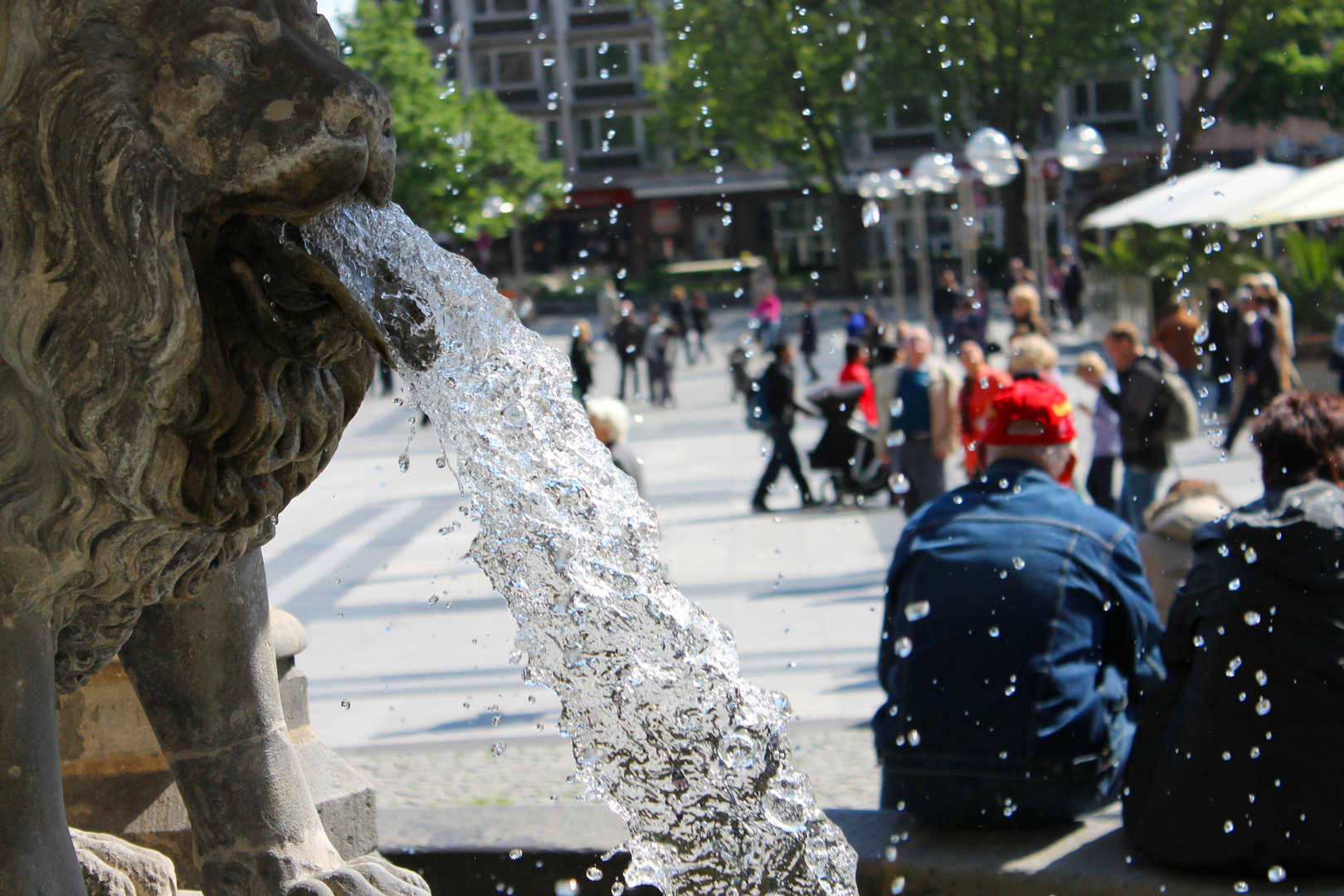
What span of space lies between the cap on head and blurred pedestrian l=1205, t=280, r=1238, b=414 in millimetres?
10210

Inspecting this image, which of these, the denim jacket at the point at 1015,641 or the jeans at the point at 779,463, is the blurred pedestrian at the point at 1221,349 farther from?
the denim jacket at the point at 1015,641

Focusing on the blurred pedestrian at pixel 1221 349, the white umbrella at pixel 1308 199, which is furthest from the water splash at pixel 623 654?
the blurred pedestrian at pixel 1221 349

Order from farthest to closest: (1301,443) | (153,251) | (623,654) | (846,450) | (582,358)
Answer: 1. (582,358)
2. (846,450)
3. (1301,443)
4. (623,654)
5. (153,251)

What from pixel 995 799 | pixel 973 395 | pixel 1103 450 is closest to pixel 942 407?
pixel 973 395

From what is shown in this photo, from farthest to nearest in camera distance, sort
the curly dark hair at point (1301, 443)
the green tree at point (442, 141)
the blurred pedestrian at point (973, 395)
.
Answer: the green tree at point (442, 141) → the blurred pedestrian at point (973, 395) → the curly dark hair at point (1301, 443)

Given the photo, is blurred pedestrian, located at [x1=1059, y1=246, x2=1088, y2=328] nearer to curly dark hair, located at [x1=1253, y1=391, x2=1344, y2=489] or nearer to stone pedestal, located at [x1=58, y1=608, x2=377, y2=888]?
curly dark hair, located at [x1=1253, y1=391, x2=1344, y2=489]

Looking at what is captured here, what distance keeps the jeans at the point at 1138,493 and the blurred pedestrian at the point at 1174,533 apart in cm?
271

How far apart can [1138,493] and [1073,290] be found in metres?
18.5

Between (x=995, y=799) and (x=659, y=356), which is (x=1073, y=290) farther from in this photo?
(x=995, y=799)

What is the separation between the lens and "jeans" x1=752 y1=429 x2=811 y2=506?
10.8m

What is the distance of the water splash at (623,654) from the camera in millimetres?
1925

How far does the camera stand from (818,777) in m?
4.84

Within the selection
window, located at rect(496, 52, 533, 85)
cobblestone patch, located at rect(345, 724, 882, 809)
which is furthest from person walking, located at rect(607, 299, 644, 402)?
window, located at rect(496, 52, 533, 85)

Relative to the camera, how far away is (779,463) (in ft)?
36.0
